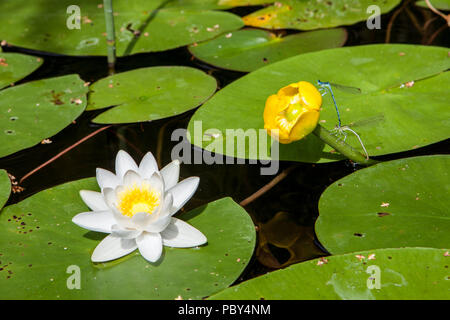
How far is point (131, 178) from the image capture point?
60.7 inches

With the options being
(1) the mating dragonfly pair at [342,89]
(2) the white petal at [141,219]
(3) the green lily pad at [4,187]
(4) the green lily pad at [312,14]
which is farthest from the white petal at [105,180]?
(4) the green lily pad at [312,14]

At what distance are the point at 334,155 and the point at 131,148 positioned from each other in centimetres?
81

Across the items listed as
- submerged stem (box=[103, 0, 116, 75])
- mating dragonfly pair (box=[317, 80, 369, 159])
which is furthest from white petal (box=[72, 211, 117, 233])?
submerged stem (box=[103, 0, 116, 75])

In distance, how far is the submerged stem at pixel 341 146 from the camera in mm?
1635

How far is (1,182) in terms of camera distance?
1752 mm

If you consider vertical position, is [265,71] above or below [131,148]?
above

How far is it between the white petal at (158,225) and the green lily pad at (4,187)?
0.56m

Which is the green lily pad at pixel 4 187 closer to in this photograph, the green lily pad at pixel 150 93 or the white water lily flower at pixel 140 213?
the white water lily flower at pixel 140 213

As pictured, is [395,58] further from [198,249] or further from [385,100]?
[198,249]

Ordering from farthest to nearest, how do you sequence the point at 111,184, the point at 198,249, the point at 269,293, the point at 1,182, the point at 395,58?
the point at 395,58
the point at 1,182
the point at 111,184
the point at 198,249
the point at 269,293

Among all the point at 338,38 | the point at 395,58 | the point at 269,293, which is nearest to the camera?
the point at 269,293

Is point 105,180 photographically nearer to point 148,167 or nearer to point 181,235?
point 148,167

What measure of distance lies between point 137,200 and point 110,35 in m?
1.24
